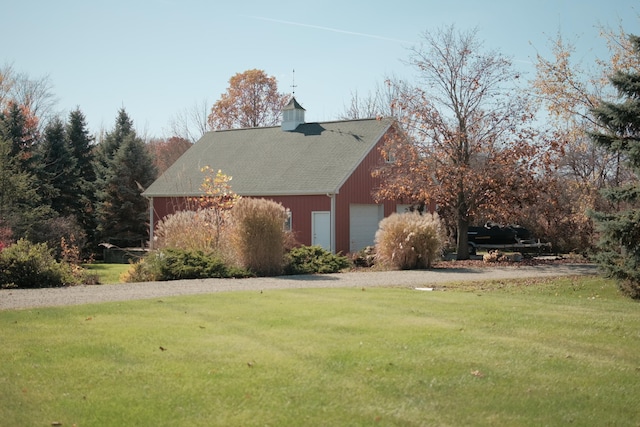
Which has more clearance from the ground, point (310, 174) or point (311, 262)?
point (310, 174)

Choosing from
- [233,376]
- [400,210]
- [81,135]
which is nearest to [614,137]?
[233,376]

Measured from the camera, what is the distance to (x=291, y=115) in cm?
3170

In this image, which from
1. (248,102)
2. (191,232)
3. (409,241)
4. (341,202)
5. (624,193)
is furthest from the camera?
(248,102)

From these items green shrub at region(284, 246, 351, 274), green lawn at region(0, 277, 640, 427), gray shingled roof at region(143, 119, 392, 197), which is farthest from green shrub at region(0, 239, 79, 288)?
gray shingled roof at region(143, 119, 392, 197)

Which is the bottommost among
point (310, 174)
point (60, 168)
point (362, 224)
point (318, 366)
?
point (318, 366)

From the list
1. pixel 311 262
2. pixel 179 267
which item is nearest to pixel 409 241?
pixel 311 262

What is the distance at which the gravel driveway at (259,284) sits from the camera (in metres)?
11.8

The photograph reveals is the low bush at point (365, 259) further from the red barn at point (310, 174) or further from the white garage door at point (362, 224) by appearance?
the white garage door at point (362, 224)

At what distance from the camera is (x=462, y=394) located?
6.02m

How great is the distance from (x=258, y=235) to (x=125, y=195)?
18069 millimetres

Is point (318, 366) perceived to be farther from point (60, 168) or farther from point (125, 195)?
point (60, 168)

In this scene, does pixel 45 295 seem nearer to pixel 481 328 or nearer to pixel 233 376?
pixel 233 376

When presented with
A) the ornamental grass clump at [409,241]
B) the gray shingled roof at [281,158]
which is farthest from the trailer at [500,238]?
the ornamental grass clump at [409,241]

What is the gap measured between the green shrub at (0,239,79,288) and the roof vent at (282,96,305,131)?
18316mm
